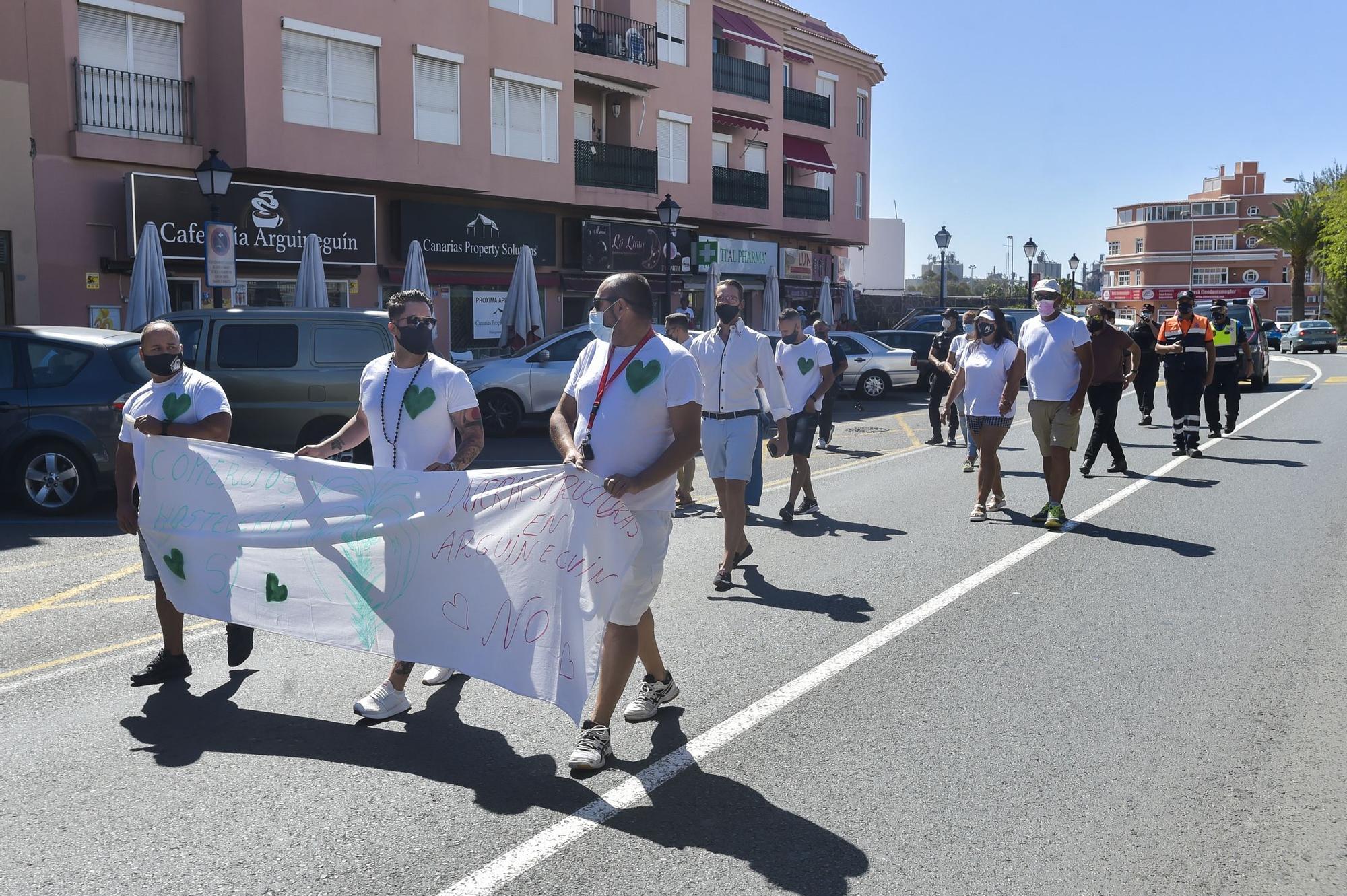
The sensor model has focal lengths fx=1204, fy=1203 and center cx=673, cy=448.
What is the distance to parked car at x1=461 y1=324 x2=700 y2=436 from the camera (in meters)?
18.6

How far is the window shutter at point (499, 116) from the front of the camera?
2762 cm

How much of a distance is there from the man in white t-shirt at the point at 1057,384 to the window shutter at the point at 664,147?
24715mm

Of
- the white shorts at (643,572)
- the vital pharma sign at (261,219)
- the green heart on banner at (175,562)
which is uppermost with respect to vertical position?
the vital pharma sign at (261,219)

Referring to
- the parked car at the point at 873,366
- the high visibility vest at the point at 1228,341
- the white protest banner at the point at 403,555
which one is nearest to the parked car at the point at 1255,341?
the parked car at the point at 873,366

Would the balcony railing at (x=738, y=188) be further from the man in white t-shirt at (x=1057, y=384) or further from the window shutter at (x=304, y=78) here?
the man in white t-shirt at (x=1057, y=384)

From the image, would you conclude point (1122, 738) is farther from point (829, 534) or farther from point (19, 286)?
point (19, 286)

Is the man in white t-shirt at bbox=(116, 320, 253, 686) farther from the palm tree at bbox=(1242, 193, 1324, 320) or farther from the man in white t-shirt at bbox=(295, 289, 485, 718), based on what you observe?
the palm tree at bbox=(1242, 193, 1324, 320)

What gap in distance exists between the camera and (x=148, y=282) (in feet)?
61.4

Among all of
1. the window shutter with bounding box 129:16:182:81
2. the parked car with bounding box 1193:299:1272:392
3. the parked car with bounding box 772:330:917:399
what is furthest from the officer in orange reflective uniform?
the window shutter with bounding box 129:16:182:81

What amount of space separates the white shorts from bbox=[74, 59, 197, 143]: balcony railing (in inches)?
777

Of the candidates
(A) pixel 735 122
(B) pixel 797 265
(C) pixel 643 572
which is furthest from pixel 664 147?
(C) pixel 643 572

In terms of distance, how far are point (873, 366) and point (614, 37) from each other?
40.7 ft

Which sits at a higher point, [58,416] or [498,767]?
[58,416]

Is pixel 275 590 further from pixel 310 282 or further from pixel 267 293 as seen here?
pixel 267 293
